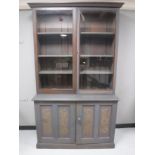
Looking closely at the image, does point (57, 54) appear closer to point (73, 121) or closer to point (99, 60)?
point (99, 60)

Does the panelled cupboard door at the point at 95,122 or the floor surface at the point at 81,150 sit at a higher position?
the panelled cupboard door at the point at 95,122

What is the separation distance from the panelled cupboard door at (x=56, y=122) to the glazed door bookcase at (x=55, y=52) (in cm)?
33

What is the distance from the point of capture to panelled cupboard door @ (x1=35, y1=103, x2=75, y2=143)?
2.27m

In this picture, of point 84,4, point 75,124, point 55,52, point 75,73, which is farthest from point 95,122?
point 84,4

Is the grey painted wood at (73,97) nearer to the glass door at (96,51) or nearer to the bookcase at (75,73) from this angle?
the bookcase at (75,73)

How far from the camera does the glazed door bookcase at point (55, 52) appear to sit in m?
2.43

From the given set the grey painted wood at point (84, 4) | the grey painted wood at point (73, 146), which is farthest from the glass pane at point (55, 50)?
the grey painted wood at point (73, 146)

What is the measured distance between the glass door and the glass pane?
0.23m

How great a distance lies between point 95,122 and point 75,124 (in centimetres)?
32

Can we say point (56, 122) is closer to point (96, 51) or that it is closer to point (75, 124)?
point (75, 124)
